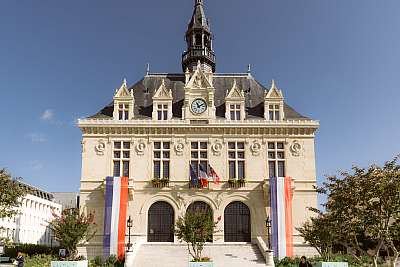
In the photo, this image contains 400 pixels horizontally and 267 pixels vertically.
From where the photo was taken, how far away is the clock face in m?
38.7

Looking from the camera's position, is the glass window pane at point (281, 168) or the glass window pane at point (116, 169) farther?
the glass window pane at point (281, 168)

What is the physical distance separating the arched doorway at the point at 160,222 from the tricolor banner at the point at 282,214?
829 centimetres

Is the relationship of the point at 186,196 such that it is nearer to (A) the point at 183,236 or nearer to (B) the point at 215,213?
(B) the point at 215,213

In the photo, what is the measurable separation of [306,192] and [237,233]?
670 cm

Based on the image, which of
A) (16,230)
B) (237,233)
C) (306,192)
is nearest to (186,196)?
(237,233)

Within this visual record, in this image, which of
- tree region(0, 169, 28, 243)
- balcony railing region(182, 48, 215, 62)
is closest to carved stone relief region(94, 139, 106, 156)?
balcony railing region(182, 48, 215, 62)

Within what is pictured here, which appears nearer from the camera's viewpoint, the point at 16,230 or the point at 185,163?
the point at 185,163

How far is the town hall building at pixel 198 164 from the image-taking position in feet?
118

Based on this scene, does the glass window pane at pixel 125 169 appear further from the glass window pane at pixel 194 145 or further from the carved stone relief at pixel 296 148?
the carved stone relief at pixel 296 148

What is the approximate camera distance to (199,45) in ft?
143

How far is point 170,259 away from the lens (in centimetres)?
3128

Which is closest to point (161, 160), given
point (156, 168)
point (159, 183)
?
point (156, 168)

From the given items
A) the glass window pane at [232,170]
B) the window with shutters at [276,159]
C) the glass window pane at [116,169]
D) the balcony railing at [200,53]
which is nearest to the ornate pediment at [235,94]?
the window with shutters at [276,159]

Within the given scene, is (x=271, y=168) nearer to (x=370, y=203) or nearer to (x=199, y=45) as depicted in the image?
(x=199, y=45)
